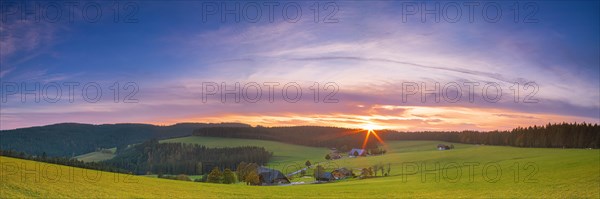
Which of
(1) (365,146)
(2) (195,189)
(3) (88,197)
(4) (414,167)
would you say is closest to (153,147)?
(1) (365,146)

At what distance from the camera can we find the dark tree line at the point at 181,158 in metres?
134

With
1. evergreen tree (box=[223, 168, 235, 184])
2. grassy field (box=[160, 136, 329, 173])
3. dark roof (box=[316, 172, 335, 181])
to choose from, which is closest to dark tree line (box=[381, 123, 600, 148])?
grassy field (box=[160, 136, 329, 173])

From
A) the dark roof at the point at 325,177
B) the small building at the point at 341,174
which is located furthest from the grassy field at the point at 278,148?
the dark roof at the point at 325,177

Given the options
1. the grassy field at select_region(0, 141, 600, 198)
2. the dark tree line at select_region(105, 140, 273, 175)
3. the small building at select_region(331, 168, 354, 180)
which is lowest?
the dark tree line at select_region(105, 140, 273, 175)

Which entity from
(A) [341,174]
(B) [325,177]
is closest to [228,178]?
(B) [325,177]

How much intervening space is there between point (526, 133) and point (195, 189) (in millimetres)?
121226

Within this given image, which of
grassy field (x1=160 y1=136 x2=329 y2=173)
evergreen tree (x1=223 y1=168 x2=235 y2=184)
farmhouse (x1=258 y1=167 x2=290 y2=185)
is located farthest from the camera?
grassy field (x1=160 y1=136 x2=329 y2=173)

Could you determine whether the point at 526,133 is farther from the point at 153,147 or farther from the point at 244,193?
the point at 153,147

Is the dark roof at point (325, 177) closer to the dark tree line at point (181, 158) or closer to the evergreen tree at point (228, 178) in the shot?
the evergreen tree at point (228, 178)

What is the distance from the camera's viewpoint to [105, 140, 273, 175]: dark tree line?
134375mm

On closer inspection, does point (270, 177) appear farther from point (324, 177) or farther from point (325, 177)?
point (325, 177)

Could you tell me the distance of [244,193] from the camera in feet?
122

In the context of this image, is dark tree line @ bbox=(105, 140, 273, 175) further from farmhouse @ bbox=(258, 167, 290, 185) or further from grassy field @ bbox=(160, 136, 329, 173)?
Answer: farmhouse @ bbox=(258, 167, 290, 185)

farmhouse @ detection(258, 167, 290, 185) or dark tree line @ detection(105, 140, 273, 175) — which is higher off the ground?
farmhouse @ detection(258, 167, 290, 185)
